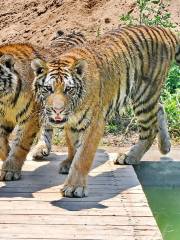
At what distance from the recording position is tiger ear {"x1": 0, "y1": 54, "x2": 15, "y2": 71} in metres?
5.86

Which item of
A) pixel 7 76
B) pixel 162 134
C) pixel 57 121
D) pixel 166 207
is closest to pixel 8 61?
pixel 7 76

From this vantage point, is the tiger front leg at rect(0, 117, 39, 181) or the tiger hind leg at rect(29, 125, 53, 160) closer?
the tiger front leg at rect(0, 117, 39, 181)

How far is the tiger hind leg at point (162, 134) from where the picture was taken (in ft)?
23.6

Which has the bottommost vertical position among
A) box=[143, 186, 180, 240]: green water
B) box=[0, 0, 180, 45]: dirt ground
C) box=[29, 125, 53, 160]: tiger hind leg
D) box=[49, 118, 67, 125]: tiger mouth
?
box=[0, 0, 180, 45]: dirt ground

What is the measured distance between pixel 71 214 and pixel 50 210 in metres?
0.17

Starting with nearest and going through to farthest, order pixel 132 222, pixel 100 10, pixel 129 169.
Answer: pixel 132 222 → pixel 129 169 → pixel 100 10

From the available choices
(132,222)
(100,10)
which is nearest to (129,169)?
(132,222)

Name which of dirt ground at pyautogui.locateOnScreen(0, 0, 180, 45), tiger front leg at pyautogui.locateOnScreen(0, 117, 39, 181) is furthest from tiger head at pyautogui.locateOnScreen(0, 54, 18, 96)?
dirt ground at pyautogui.locateOnScreen(0, 0, 180, 45)

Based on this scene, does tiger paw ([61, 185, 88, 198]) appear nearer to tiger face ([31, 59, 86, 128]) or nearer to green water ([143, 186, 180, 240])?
tiger face ([31, 59, 86, 128])

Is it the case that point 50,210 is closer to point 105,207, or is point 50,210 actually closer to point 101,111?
point 105,207

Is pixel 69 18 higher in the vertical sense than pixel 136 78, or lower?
lower

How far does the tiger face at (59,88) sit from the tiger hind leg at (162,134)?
1.66 m

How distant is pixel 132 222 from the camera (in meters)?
5.23

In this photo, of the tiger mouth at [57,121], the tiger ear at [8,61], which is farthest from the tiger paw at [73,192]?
the tiger ear at [8,61]
